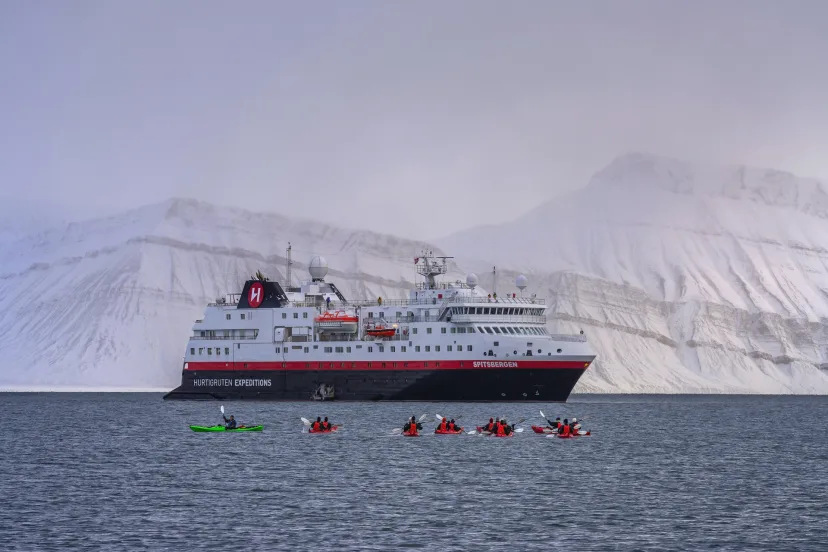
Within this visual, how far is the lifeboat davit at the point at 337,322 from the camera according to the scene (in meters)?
119

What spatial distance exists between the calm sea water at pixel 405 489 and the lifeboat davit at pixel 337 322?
22.0 metres

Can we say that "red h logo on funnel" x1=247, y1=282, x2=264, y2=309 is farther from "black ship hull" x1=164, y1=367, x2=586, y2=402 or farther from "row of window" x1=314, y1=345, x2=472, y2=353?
"row of window" x1=314, y1=345, x2=472, y2=353

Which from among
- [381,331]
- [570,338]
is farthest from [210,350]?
[570,338]

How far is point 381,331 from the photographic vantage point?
116m

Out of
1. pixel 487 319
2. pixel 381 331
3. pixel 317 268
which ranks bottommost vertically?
pixel 381 331

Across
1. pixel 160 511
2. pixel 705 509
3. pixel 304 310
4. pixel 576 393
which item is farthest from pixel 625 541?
pixel 576 393

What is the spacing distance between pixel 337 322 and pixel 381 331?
508 cm

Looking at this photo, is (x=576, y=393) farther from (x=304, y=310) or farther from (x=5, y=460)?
(x=5, y=460)

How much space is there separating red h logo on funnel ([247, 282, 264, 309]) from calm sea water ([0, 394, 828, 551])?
27.8 m

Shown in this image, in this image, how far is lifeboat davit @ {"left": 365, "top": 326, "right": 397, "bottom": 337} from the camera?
11588 centimetres

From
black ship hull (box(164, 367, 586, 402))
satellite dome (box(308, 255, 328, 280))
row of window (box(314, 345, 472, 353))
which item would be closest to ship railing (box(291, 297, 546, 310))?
row of window (box(314, 345, 472, 353))

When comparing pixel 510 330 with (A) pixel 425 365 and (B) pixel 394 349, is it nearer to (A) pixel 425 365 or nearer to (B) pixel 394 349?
(A) pixel 425 365

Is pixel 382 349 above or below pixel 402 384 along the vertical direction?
above

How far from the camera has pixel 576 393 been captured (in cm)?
18025
